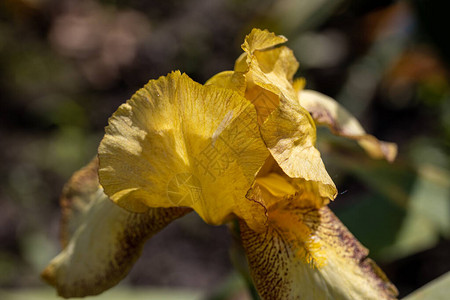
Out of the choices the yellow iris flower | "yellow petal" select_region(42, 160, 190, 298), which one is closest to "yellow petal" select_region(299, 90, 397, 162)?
the yellow iris flower

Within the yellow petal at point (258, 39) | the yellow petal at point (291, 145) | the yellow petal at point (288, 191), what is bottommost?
the yellow petal at point (288, 191)

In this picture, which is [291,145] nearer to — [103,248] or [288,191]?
[288,191]

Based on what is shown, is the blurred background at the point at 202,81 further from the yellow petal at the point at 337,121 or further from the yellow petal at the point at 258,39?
the yellow petal at the point at 258,39

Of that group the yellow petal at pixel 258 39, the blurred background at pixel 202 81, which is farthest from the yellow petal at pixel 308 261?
the blurred background at pixel 202 81

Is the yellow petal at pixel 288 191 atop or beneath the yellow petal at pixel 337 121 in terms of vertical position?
beneath

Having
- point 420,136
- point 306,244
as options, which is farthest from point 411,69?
point 306,244

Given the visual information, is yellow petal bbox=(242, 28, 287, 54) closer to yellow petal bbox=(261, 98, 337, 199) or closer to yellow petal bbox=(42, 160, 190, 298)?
yellow petal bbox=(261, 98, 337, 199)
